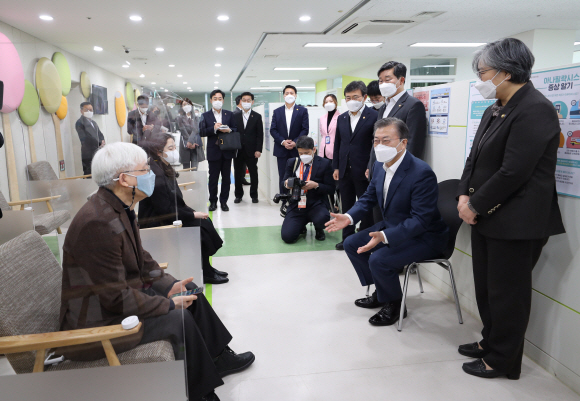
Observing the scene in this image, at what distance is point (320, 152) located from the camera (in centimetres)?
548

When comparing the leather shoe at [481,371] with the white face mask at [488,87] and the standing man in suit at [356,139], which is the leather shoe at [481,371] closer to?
the white face mask at [488,87]

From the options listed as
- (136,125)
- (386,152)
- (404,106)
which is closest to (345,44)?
(404,106)

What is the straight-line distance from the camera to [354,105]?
147 inches

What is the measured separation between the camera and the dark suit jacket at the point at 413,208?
2.44 meters

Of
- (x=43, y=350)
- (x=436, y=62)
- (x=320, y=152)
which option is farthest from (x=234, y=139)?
(x=436, y=62)

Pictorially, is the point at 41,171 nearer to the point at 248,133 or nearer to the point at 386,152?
the point at 386,152

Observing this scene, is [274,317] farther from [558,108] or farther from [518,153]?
[558,108]

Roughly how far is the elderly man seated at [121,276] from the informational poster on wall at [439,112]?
2.18 metres

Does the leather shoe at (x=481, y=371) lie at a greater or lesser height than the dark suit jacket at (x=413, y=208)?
lesser

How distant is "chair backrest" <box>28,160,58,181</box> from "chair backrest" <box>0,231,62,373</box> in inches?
28.6

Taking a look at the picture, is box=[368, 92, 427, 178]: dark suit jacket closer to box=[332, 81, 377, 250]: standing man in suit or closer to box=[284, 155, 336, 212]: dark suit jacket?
box=[332, 81, 377, 250]: standing man in suit

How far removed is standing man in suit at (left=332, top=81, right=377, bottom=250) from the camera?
12.1ft

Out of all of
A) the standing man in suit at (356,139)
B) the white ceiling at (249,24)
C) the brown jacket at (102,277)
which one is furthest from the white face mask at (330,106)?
the brown jacket at (102,277)

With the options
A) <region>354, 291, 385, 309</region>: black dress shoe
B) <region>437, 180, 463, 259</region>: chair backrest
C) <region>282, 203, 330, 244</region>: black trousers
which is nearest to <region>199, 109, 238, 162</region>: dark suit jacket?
<region>282, 203, 330, 244</region>: black trousers
